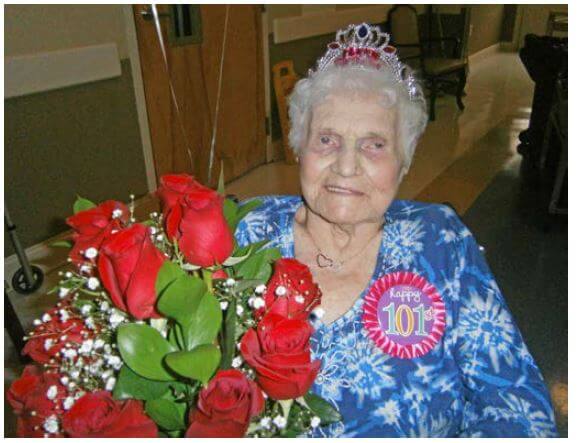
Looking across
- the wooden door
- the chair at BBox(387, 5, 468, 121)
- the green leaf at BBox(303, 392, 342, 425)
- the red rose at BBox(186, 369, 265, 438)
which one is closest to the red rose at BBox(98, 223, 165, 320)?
Result: the red rose at BBox(186, 369, 265, 438)

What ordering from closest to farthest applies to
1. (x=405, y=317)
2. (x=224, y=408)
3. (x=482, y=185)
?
(x=224, y=408), (x=405, y=317), (x=482, y=185)

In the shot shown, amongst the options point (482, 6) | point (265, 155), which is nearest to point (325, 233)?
point (265, 155)

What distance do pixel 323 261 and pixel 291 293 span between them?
2.03 ft

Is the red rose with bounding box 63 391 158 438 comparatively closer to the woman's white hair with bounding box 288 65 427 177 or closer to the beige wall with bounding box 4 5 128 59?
the woman's white hair with bounding box 288 65 427 177

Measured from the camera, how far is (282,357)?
19.1 inches

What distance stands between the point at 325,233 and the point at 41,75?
2.12 meters

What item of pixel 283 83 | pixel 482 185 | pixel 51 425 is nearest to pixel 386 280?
pixel 51 425

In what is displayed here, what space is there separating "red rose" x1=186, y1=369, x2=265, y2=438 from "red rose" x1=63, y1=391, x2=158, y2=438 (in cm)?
6

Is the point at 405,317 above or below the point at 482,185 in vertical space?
above

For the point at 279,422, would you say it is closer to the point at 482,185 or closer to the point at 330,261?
the point at 330,261

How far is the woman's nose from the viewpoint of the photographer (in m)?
1.07

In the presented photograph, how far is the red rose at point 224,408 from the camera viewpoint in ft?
1.49

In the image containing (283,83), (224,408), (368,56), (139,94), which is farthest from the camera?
(283,83)
